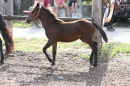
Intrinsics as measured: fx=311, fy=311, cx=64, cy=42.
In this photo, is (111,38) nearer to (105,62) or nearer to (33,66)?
(105,62)

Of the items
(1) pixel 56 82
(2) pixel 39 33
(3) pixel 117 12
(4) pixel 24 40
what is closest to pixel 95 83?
(1) pixel 56 82

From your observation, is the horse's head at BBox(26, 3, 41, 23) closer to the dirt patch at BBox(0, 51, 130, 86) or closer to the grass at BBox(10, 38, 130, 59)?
the dirt patch at BBox(0, 51, 130, 86)

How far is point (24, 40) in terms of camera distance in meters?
11.0

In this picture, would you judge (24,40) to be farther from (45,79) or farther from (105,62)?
(45,79)

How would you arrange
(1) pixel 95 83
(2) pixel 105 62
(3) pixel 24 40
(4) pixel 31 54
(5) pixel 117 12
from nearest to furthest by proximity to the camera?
(1) pixel 95 83 → (2) pixel 105 62 → (4) pixel 31 54 → (3) pixel 24 40 → (5) pixel 117 12

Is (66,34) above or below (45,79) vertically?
above

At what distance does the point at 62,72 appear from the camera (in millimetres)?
6719

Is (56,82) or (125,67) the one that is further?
(125,67)

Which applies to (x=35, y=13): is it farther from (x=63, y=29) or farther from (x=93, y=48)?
(x=93, y=48)

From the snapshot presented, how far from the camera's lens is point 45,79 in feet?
20.2

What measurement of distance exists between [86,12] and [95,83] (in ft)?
38.6

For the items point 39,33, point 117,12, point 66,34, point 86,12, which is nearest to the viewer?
point 66,34

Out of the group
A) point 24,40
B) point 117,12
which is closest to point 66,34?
point 24,40

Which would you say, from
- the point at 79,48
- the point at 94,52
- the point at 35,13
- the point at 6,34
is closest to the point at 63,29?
the point at 35,13
